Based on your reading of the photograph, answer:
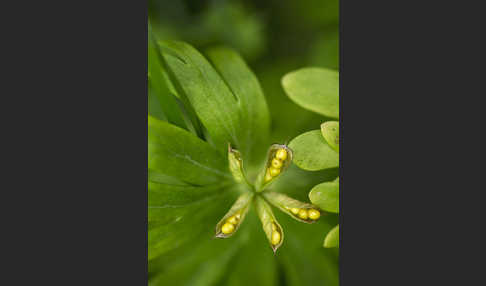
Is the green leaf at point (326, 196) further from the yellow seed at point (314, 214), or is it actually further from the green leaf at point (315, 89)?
the green leaf at point (315, 89)

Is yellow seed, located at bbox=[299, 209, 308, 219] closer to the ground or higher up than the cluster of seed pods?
closer to the ground

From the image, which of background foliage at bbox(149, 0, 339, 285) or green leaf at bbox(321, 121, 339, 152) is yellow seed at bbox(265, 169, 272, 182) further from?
green leaf at bbox(321, 121, 339, 152)

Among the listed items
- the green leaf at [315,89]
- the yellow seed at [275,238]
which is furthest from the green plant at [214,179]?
the green leaf at [315,89]

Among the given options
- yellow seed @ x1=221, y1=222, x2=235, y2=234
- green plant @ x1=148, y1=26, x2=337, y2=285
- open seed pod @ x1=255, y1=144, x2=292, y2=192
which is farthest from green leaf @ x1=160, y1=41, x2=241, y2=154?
yellow seed @ x1=221, y1=222, x2=235, y2=234

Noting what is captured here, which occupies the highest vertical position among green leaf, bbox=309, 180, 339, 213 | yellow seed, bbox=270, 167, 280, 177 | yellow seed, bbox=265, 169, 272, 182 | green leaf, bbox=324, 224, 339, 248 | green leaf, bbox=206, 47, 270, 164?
green leaf, bbox=206, 47, 270, 164

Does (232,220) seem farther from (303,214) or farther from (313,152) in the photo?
(313,152)
